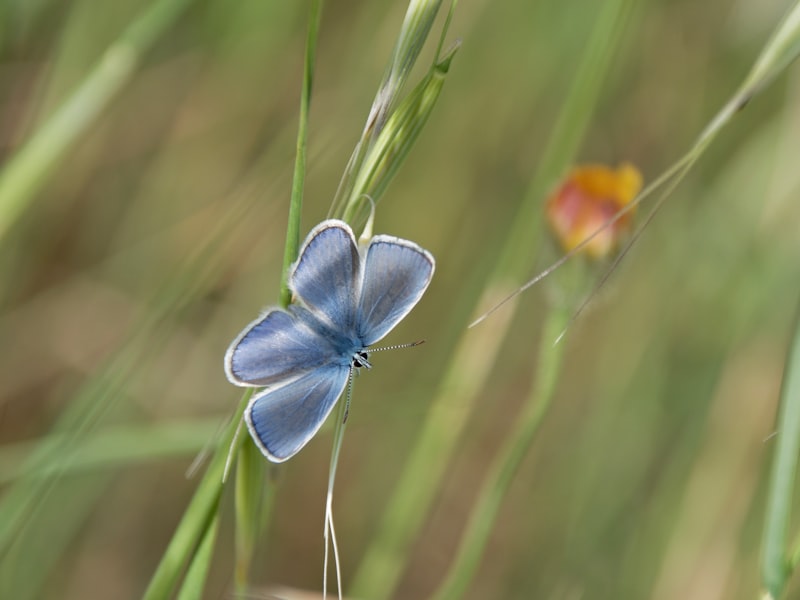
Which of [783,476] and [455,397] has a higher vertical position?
[455,397]

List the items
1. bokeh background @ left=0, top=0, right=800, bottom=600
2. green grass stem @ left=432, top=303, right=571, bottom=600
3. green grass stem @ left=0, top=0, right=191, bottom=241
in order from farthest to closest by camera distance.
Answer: bokeh background @ left=0, top=0, right=800, bottom=600, green grass stem @ left=0, top=0, right=191, bottom=241, green grass stem @ left=432, top=303, right=571, bottom=600

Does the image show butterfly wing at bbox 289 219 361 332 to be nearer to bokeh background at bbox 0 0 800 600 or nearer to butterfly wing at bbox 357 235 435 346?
butterfly wing at bbox 357 235 435 346

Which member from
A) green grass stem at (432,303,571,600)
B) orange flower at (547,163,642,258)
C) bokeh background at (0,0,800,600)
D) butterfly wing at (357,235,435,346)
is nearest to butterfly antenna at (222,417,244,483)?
butterfly wing at (357,235,435,346)

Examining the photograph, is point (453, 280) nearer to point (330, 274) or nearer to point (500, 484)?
point (500, 484)

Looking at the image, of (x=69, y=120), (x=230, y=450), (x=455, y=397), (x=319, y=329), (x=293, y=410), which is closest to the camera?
(x=230, y=450)

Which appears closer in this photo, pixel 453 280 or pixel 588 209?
pixel 588 209

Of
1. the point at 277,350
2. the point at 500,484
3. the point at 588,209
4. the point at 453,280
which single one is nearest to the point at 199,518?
the point at 277,350

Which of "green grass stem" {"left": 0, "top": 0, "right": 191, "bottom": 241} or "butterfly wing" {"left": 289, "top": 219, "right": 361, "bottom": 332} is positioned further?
"green grass stem" {"left": 0, "top": 0, "right": 191, "bottom": 241}
